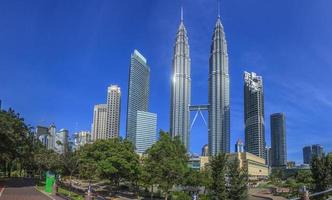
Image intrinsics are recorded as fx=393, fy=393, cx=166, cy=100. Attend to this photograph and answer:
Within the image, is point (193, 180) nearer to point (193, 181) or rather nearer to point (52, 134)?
point (193, 181)

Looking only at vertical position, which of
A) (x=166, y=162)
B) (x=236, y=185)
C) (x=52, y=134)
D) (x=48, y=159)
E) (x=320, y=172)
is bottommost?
(x=236, y=185)

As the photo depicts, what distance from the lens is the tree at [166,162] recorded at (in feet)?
144

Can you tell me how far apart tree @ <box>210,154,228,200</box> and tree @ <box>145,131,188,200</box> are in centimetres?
636

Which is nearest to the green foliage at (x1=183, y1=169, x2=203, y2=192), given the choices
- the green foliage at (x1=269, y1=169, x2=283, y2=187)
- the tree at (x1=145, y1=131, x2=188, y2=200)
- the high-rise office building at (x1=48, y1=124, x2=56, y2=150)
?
the tree at (x1=145, y1=131, x2=188, y2=200)

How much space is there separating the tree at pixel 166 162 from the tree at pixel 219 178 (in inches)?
250

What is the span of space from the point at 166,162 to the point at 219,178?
26.1 ft

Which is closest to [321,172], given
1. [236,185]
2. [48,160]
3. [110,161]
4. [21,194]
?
[236,185]

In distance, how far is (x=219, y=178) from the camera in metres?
37.7

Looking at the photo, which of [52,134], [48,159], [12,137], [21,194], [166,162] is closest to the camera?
[21,194]

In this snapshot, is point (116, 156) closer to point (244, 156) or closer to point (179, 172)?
point (179, 172)

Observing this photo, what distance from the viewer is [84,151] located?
62469mm

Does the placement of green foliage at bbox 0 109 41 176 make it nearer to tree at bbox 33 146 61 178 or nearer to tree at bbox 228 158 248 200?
tree at bbox 33 146 61 178

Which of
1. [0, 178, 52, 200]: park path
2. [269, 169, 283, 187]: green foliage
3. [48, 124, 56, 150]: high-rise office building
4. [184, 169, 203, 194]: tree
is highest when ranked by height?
[48, 124, 56, 150]: high-rise office building

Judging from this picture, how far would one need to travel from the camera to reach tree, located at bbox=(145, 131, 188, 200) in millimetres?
43750
